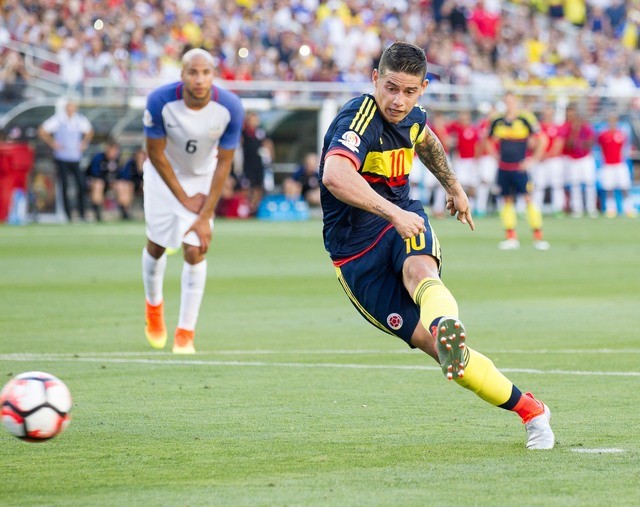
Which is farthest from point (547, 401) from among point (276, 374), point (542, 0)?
point (542, 0)

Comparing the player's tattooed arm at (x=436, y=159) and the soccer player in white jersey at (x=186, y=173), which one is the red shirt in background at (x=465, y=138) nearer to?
the soccer player in white jersey at (x=186, y=173)

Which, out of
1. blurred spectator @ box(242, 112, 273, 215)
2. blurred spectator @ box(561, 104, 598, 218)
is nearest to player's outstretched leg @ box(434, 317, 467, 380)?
blurred spectator @ box(242, 112, 273, 215)

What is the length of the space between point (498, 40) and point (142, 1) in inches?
444

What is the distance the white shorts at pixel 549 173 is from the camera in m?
34.2

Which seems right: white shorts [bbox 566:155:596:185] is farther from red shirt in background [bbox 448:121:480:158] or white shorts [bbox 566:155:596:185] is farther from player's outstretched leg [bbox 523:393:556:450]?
player's outstretched leg [bbox 523:393:556:450]

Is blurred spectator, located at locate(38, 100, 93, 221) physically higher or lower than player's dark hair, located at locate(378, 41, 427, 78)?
lower

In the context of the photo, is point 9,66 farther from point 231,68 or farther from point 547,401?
point 547,401

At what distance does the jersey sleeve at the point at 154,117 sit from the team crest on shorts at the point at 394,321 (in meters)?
4.12

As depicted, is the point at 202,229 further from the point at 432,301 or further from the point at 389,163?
the point at 432,301

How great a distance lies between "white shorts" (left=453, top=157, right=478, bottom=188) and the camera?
33397 mm

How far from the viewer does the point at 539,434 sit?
626 cm

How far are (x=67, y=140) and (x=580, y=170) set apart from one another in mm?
12968

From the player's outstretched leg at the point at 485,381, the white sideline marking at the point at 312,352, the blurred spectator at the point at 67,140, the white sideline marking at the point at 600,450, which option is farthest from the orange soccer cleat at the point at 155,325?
the blurred spectator at the point at 67,140

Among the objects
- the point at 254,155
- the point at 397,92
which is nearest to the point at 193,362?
the point at 397,92
